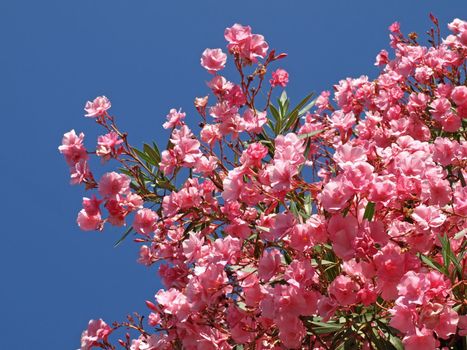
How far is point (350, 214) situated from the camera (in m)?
2.09

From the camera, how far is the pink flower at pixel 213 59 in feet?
9.39

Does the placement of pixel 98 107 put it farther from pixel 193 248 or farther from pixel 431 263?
pixel 431 263

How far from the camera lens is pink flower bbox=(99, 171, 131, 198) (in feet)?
8.65

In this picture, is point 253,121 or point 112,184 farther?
point 253,121

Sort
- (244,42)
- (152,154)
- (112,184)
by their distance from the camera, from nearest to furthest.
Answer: (112,184), (244,42), (152,154)

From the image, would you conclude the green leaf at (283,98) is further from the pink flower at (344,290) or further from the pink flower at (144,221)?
the pink flower at (344,290)

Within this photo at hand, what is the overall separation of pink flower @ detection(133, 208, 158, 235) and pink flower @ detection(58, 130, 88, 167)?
306 mm

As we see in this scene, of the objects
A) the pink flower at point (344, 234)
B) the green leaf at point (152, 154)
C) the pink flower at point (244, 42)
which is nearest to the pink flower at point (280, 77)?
the pink flower at point (244, 42)

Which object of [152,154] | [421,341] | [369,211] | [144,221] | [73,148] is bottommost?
[421,341]

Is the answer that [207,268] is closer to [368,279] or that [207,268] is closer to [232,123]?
[368,279]

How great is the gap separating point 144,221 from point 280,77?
1.08 meters

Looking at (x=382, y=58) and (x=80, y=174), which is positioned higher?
(x=382, y=58)

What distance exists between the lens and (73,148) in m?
2.75

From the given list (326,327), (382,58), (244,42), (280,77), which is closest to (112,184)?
(244,42)
